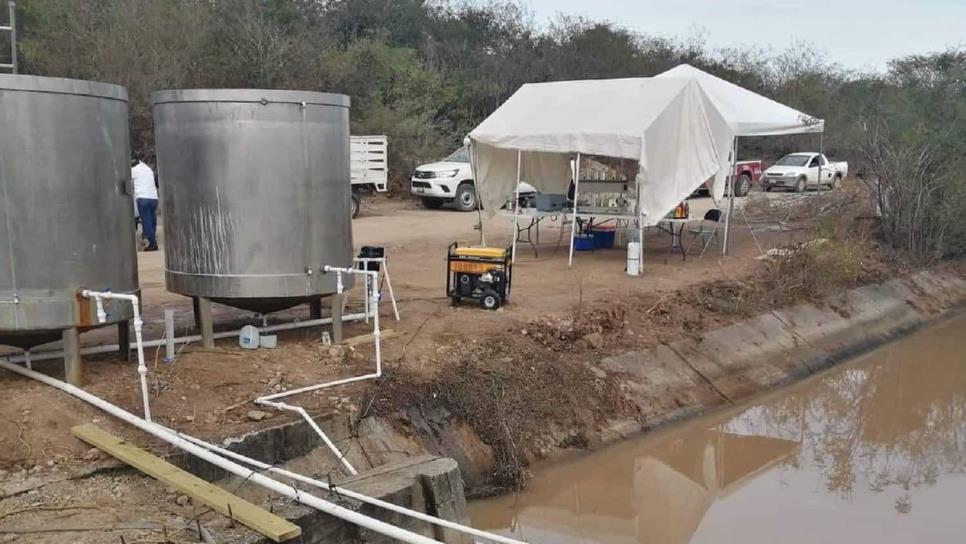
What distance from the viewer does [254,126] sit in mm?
6383

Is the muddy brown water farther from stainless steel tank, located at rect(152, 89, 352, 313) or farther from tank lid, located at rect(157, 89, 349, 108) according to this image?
tank lid, located at rect(157, 89, 349, 108)

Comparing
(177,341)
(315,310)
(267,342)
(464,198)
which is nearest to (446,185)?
(464,198)

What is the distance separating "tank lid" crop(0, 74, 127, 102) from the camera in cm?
512

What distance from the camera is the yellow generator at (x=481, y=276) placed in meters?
9.45

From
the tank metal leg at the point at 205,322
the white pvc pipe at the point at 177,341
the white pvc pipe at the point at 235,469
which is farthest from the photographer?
the tank metal leg at the point at 205,322

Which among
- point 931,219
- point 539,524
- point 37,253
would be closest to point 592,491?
point 539,524

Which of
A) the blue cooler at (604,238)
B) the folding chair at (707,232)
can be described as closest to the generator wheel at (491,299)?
the blue cooler at (604,238)

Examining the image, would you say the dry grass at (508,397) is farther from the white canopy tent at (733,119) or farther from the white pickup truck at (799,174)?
the white pickup truck at (799,174)

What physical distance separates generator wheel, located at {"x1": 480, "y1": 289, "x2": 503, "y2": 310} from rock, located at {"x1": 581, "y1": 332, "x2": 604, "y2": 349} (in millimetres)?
1108

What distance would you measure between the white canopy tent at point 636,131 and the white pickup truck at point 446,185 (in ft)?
25.7

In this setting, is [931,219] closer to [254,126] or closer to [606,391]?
[606,391]

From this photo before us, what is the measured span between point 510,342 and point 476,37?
30.6 meters

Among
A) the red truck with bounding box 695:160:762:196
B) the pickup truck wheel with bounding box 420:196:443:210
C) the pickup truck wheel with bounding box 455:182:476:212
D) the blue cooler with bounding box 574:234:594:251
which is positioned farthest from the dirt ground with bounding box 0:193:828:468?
the red truck with bounding box 695:160:762:196

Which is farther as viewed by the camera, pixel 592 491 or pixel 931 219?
pixel 931 219
